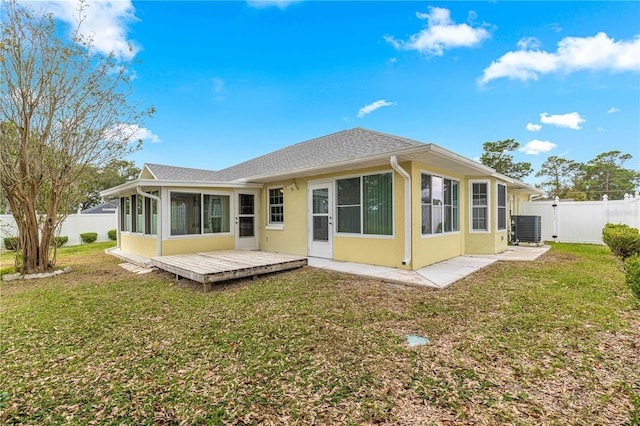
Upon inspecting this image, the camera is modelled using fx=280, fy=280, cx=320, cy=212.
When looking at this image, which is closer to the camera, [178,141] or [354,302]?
[354,302]

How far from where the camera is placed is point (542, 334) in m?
3.22

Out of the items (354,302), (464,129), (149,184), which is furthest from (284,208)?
(464,129)

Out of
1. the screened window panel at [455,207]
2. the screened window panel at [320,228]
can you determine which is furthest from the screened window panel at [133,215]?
the screened window panel at [455,207]

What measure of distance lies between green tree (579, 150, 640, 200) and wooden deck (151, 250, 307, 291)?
111 ft

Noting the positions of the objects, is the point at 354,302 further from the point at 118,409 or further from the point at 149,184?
the point at 149,184

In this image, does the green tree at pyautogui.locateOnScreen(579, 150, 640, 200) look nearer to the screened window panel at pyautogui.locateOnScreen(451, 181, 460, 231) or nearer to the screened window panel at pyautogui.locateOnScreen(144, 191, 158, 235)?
the screened window panel at pyautogui.locateOnScreen(451, 181, 460, 231)

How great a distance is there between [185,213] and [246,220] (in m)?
1.95

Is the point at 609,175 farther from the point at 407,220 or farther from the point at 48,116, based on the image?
the point at 48,116

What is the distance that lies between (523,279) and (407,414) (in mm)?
5053

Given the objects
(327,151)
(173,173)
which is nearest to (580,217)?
(327,151)

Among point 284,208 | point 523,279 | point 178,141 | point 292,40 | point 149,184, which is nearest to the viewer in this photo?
point 523,279

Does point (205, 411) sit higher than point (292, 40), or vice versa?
point (292, 40)

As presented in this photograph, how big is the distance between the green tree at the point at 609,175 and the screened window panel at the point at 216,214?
34.0m

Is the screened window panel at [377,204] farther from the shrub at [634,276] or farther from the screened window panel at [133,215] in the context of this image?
the screened window panel at [133,215]
